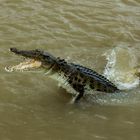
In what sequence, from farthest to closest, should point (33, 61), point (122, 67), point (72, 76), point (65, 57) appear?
point (122, 67) → point (65, 57) → point (72, 76) → point (33, 61)

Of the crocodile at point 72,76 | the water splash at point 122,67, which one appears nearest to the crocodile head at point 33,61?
the crocodile at point 72,76

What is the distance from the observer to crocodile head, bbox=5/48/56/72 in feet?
18.3

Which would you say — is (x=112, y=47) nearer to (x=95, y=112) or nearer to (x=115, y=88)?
(x=115, y=88)

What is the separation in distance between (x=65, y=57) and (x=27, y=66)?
5.02 feet

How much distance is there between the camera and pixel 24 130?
5.33 metres

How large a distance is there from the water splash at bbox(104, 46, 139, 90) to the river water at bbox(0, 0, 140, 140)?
0.17 feet

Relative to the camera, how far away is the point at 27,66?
5629 mm

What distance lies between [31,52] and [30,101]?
0.71 m

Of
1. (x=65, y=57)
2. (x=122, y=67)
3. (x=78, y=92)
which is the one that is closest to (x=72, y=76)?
(x=78, y=92)

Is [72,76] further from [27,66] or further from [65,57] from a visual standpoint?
[65,57]

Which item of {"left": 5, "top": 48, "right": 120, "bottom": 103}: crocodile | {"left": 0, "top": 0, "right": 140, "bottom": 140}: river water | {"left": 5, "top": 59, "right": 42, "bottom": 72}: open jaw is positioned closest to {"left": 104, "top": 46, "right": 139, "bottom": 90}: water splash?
{"left": 0, "top": 0, "right": 140, "bottom": 140}: river water

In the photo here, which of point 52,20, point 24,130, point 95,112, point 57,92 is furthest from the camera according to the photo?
point 52,20

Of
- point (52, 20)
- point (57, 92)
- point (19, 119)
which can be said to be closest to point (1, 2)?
point (52, 20)

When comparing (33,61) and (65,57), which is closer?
(33,61)
